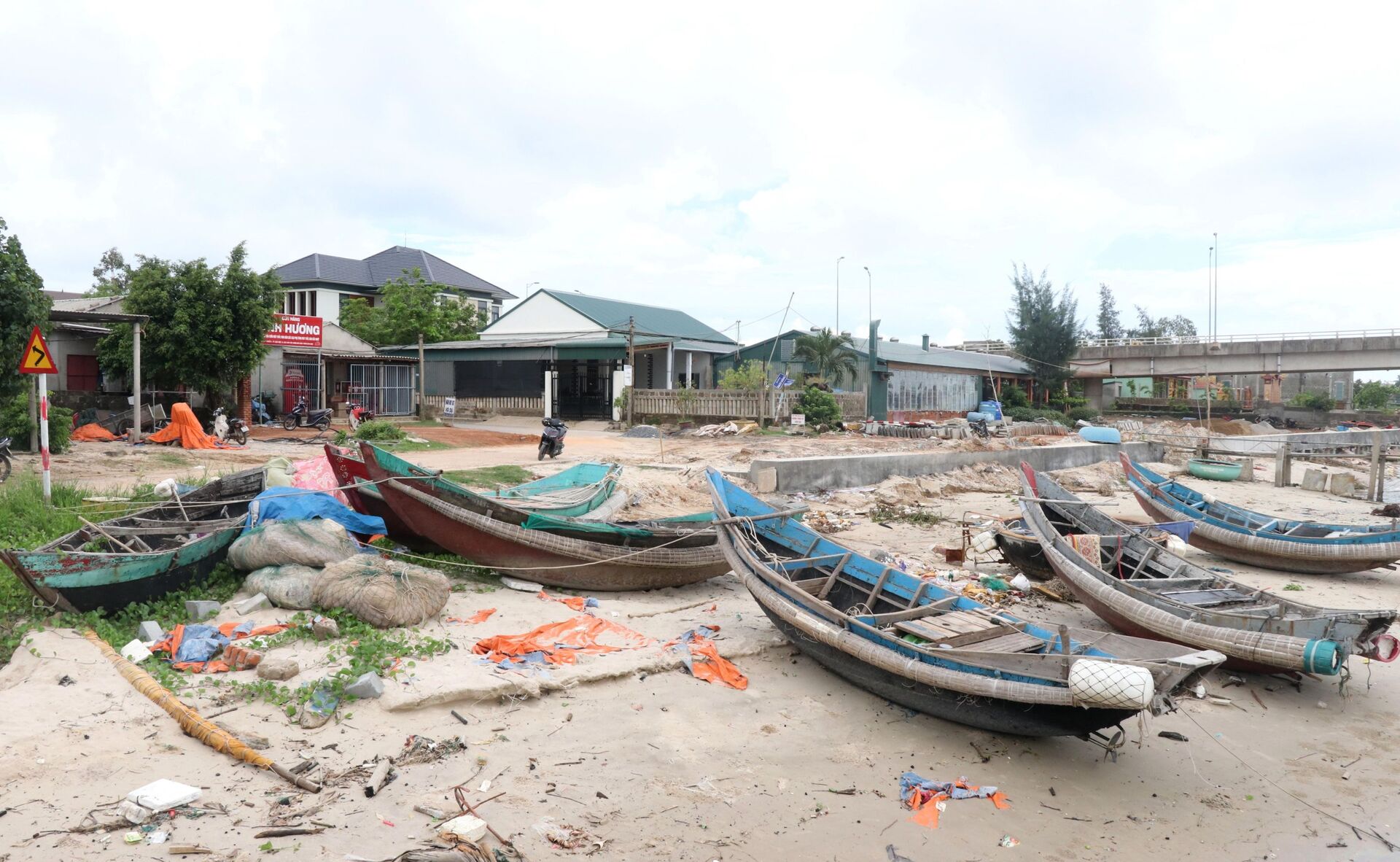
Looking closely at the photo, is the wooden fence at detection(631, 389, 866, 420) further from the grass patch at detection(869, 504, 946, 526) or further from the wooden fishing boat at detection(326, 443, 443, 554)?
the wooden fishing boat at detection(326, 443, 443, 554)

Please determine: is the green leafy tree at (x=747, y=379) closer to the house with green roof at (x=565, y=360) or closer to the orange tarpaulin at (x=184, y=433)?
the house with green roof at (x=565, y=360)

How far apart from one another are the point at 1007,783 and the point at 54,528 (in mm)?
9531

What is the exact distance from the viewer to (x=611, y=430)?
90.4 feet

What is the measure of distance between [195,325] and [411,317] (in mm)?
18954

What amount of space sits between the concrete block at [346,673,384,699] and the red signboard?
66.7ft

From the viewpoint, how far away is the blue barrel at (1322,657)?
21.1 feet

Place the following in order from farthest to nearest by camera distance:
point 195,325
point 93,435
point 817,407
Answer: point 817,407
point 195,325
point 93,435

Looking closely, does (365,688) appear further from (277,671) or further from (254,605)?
(254,605)

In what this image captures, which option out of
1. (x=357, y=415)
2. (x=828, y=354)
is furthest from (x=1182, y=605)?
(x=828, y=354)

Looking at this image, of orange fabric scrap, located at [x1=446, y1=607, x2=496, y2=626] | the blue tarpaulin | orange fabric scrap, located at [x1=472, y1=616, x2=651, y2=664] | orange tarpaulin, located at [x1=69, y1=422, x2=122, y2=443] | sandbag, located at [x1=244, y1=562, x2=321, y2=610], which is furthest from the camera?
orange tarpaulin, located at [x1=69, y1=422, x2=122, y2=443]

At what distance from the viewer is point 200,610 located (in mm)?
7559

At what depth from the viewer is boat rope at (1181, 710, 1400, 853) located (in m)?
5.45

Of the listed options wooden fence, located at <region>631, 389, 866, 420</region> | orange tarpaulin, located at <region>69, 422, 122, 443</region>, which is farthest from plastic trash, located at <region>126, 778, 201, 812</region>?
wooden fence, located at <region>631, 389, 866, 420</region>

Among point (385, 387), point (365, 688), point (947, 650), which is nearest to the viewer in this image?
point (947, 650)
